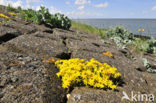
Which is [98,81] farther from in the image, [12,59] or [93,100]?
[12,59]

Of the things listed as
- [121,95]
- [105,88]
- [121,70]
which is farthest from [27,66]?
[121,70]

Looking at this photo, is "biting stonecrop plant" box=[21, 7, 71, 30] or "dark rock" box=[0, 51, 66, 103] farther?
"biting stonecrop plant" box=[21, 7, 71, 30]

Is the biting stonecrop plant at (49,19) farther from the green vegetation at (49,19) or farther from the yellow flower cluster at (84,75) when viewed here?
the yellow flower cluster at (84,75)

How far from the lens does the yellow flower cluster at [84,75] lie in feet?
7.80

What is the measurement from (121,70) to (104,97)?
49.7 inches

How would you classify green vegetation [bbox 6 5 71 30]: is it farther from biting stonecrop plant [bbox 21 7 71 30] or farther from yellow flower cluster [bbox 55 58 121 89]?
yellow flower cluster [bbox 55 58 121 89]

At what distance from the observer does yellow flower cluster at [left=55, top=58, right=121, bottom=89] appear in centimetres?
238

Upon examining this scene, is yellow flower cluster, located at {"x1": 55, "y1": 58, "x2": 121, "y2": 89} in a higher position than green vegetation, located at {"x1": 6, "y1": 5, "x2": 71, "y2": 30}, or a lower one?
lower

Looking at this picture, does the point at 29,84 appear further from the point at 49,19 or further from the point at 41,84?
the point at 49,19

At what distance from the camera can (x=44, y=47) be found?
11.1ft

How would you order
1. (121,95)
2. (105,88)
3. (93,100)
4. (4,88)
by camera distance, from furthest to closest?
1. (105,88)
2. (121,95)
3. (93,100)
4. (4,88)

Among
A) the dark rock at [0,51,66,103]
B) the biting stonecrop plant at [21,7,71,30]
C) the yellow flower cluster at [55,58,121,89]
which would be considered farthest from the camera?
the biting stonecrop plant at [21,7,71,30]

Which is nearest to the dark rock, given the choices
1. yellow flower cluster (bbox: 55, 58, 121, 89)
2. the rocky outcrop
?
the rocky outcrop

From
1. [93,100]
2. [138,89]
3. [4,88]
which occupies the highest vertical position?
[4,88]
